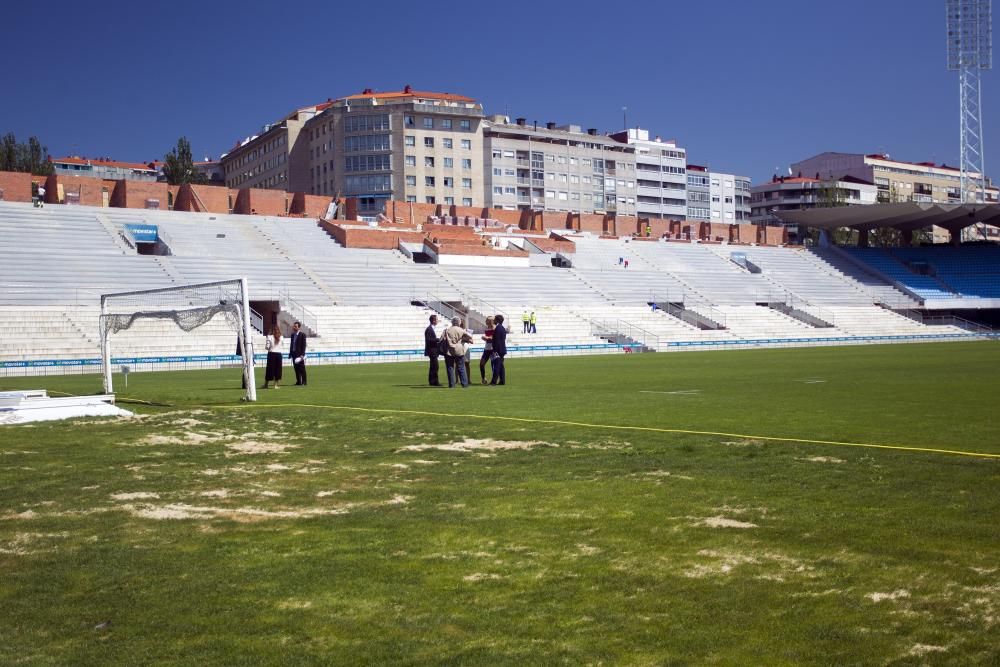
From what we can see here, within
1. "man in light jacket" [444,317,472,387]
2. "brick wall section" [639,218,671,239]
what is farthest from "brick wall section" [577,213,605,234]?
"man in light jacket" [444,317,472,387]

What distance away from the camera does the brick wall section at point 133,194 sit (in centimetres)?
6188

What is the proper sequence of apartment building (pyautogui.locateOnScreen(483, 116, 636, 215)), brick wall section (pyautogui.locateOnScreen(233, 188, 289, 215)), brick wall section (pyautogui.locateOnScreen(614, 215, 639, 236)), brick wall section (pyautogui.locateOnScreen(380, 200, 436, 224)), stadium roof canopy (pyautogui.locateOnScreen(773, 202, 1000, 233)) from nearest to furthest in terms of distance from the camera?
brick wall section (pyautogui.locateOnScreen(233, 188, 289, 215)) < brick wall section (pyautogui.locateOnScreen(380, 200, 436, 224)) < stadium roof canopy (pyautogui.locateOnScreen(773, 202, 1000, 233)) < brick wall section (pyautogui.locateOnScreen(614, 215, 639, 236)) < apartment building (pyautogui.locateOnScreen(483, 116, 636, 215))

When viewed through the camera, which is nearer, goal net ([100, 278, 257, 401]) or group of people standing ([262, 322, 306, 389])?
goal net ([100, 278, 257, 401])

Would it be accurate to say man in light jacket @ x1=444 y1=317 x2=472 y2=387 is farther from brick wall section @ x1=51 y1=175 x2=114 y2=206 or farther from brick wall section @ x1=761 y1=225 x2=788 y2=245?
brick wall section @ x1=761 y1=225 x2=788 y2=245

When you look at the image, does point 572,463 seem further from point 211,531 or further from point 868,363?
point 868,363

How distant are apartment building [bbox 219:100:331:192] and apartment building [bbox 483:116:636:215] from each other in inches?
922

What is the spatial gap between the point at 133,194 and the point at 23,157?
41.2 metres

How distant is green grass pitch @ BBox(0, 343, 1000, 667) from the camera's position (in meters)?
4.65

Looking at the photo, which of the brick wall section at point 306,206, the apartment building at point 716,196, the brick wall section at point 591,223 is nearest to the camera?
the brick wall section at point 306,206

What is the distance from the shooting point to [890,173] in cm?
15350

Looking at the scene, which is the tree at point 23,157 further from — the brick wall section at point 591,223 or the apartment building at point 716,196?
the apartment building at point 716,196

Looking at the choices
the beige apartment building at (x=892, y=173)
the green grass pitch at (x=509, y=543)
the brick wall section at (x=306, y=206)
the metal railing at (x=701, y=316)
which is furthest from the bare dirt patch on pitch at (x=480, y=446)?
the beige apartment building at (x=892, y=173)

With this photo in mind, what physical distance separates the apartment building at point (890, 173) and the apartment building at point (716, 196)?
1208cm

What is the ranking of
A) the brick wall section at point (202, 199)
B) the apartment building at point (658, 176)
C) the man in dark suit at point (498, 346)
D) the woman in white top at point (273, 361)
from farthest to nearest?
the apartment building at point (658, 176)
the brick wall section at point (202, 199)
the woman in white top at point (273, 361)
the man in dark suit at point (498, 346)
